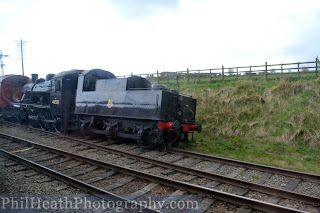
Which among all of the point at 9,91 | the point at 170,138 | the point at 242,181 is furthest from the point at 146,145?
the point at 9,91

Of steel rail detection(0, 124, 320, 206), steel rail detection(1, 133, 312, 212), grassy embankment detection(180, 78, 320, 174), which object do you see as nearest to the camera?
steel rail detection(1, 133, 312, 212)

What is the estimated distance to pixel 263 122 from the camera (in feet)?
37.2

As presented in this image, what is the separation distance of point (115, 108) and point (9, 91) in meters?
12.7

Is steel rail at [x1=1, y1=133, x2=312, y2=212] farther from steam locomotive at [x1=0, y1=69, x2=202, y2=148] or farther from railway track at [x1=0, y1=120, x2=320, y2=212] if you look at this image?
steam locomotive at [x1=0, y1=69, x2=202, y2=148]

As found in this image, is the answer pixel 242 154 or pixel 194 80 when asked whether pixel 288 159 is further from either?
pixel 194 80

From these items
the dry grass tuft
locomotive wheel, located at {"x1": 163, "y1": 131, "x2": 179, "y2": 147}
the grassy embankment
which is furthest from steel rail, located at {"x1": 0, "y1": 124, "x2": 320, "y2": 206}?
the dry grass tuft

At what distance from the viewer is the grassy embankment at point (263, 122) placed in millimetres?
8776

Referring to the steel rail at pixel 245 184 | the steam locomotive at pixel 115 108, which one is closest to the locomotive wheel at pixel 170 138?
the steam locomotive at pixel 115 108

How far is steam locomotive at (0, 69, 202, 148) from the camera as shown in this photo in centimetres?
856

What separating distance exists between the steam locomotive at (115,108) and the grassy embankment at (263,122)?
1.86m

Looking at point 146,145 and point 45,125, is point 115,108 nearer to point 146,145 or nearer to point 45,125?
point 146,145

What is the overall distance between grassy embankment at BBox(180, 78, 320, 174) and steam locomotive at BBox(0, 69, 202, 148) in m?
1.86

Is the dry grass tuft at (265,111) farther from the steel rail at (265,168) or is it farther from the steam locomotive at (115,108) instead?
the steel rail at (265,168)

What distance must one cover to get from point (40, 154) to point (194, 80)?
526 inches
